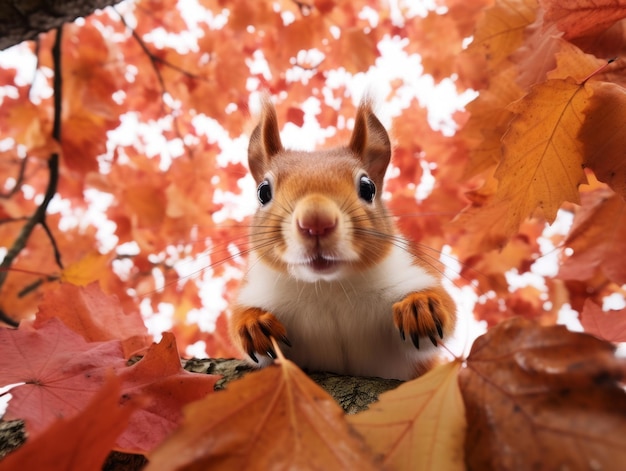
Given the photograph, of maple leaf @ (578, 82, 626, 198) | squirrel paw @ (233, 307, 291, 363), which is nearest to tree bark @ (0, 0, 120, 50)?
squirrel paw @ (233, 307, 291, 363)

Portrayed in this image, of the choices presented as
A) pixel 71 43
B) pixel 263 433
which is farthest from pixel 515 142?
pixel 71 43

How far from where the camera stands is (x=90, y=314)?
5.38 ft

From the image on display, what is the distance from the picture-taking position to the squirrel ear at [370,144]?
207 centimetres

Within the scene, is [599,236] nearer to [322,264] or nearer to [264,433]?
[322,264]

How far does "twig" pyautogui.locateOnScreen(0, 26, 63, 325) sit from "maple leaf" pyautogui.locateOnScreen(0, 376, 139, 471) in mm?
2150

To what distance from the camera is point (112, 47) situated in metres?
3.59

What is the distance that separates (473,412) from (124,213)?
3478mm

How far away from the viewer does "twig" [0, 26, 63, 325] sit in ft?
8.50

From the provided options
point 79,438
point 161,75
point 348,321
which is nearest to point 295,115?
point 161,75

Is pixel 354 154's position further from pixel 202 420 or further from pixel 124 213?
pixel 124 213

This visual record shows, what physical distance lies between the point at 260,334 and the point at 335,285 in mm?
348

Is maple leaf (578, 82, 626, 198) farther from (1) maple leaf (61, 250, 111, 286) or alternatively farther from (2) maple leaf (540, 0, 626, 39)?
(1) maple leaf (61, 250, 111, 286)

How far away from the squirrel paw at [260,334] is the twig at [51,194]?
1.63m

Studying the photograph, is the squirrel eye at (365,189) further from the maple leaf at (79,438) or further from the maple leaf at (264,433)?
the maple leaf at (79,438)
